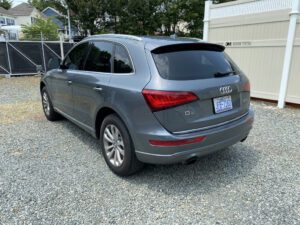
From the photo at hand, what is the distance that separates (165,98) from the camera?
108 inches

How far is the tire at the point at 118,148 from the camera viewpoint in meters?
3.16

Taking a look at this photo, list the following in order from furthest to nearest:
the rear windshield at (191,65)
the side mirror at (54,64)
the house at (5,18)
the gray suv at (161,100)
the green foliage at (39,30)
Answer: the house at (5,18), the green foliage at (39,30), the side mirror at (54,64), the rear windshield at (191,65), the gray suv at (161,100)

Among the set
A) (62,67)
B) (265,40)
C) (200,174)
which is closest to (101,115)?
(200,174)

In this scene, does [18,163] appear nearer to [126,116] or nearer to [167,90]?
[126,116]

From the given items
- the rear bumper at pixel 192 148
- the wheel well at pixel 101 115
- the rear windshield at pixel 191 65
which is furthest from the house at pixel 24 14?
the rear bumper at pixel 192 148

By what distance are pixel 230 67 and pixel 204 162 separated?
4.48 ft

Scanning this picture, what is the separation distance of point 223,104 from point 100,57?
1837mm

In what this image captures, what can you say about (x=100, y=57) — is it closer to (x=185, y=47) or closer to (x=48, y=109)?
(x=185, y=47)

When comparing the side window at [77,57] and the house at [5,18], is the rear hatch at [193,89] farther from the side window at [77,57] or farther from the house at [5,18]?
the house at [5,18]

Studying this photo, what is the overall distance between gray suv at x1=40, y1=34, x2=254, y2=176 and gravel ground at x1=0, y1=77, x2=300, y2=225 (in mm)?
396

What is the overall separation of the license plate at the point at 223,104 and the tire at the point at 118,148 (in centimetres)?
106

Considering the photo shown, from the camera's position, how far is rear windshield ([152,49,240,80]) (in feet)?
9.61

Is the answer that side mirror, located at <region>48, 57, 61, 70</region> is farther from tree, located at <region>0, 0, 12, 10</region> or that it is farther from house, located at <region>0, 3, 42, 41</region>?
tree, located at <region>0, 0, 12, 10</region>

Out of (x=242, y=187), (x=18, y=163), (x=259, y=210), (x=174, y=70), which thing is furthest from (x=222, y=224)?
(x=18, y=163)
